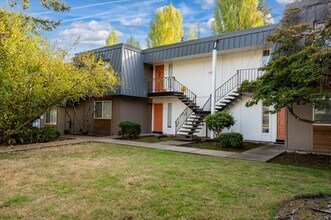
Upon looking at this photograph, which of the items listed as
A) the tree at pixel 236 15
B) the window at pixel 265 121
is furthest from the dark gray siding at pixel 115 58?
the tree at pixel 236 15

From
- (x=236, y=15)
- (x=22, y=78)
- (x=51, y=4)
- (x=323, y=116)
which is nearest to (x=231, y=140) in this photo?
(x=323, y=116)

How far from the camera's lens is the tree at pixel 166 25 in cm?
2547

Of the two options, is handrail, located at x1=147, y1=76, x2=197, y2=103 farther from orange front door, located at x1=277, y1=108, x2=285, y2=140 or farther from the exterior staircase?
orange front door, located at x1=277, y1=108, x2=285, y2=140

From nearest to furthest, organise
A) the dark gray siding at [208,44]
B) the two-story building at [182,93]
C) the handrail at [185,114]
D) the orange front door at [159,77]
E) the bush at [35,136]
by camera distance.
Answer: the bush at [35,136]
the dark gray siding at [208,44]
the two-story building at [182,93]
the handrail at [185,114]
the orange front door at [159,77]

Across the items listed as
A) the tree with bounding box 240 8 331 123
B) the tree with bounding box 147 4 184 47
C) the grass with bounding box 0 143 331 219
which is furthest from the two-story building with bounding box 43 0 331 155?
the tree with bounding box 147 4 184 47

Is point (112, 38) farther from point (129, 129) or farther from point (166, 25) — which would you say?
point (129, 129)

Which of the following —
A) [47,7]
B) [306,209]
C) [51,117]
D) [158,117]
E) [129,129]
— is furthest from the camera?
[51,117]

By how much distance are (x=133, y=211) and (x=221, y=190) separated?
1.86 m

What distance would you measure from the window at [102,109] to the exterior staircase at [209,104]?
15.9 ft

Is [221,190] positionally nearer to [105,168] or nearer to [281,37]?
[105,168]

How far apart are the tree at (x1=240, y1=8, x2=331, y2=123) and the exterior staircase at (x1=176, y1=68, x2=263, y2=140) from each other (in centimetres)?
437

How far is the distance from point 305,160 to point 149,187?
234 inches

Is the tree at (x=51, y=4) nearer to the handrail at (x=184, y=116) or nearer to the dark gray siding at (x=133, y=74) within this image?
the dark gray siding at (x=133, y=74)

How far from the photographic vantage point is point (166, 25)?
25.5 m
